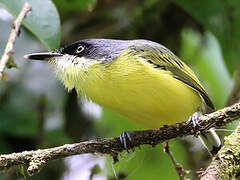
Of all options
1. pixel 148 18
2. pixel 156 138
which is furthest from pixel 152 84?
pixel 148 18

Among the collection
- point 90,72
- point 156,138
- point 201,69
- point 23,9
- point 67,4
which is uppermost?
point 67,4

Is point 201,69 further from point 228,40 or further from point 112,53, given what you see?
point 112,53

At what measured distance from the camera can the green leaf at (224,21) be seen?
14.3 feet

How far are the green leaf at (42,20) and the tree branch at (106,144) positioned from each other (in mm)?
907

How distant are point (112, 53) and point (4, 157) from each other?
4.65 ft

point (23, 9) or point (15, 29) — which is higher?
point (23, 9)

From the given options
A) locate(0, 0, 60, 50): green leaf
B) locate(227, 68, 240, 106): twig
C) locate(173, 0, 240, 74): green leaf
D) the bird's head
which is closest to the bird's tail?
locate(227, 68, 240, 106): twig

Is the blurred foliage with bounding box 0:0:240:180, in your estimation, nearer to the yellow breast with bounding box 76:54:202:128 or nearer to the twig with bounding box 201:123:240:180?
the yellow breast with bounding box 76:54:202:128

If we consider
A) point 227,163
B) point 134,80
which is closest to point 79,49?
point 134,80

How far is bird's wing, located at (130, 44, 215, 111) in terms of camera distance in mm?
3607

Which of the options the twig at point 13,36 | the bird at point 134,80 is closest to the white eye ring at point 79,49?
the bird at point 134,80

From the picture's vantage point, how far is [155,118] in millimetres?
3545

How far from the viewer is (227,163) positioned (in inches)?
94.5

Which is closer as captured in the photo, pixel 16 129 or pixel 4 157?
pixel 4 157
